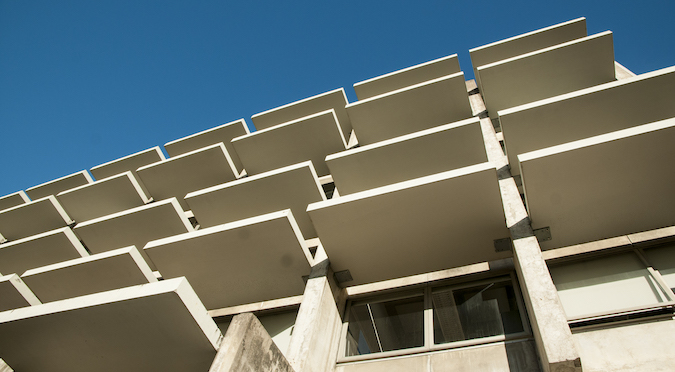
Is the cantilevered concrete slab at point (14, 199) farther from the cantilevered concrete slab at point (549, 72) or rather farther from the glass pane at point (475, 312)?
the cantilevered concrete slab at point (549, 72)

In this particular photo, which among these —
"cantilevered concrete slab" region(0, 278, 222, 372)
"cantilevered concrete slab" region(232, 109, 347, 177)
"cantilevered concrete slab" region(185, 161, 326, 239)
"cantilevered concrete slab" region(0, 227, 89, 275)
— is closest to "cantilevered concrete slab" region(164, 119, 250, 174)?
"cantilevered concrete slab" region(232, 109, 347, 177)

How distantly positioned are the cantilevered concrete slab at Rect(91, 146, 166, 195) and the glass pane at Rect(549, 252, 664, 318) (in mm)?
16718

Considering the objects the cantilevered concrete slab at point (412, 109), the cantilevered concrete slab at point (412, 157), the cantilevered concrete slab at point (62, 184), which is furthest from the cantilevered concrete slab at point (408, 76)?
the cantilevered concrete slab at point (62, 184)

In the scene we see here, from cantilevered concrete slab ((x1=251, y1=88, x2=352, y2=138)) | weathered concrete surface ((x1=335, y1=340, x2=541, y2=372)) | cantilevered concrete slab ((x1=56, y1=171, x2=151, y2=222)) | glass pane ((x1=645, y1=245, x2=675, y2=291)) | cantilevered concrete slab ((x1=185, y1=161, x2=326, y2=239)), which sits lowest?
weathered concrete surface ((x1=335, y1=340, x2=541, y2=372))

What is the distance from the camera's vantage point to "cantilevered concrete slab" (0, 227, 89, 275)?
1235 cm

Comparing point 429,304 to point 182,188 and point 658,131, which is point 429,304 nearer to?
point 658,131

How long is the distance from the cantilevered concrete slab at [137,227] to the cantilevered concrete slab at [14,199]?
1012 centimetres

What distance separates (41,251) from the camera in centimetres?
1265

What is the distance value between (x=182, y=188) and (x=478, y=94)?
11.6m

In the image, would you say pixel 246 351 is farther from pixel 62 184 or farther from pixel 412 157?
pixel 62 184

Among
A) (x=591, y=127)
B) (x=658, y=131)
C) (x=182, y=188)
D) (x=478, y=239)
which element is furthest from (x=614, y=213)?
(x=182, y=188)

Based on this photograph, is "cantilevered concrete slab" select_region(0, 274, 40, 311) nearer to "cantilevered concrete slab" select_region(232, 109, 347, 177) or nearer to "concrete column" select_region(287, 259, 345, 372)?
"cantilevered concrete slab" select_region(232, 109, 347, 177)

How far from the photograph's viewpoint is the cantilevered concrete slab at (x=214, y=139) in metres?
16.7

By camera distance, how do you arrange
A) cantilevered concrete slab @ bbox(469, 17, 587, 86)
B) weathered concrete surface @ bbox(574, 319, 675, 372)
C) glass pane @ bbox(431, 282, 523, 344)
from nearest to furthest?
weathered concrete surface @ bbox(574, 319, 675, 372) → glass pane @ bbox(431, 282, 523, 344) → cantilevered concrete slab @ bbox(469, 17, 587, 86)
